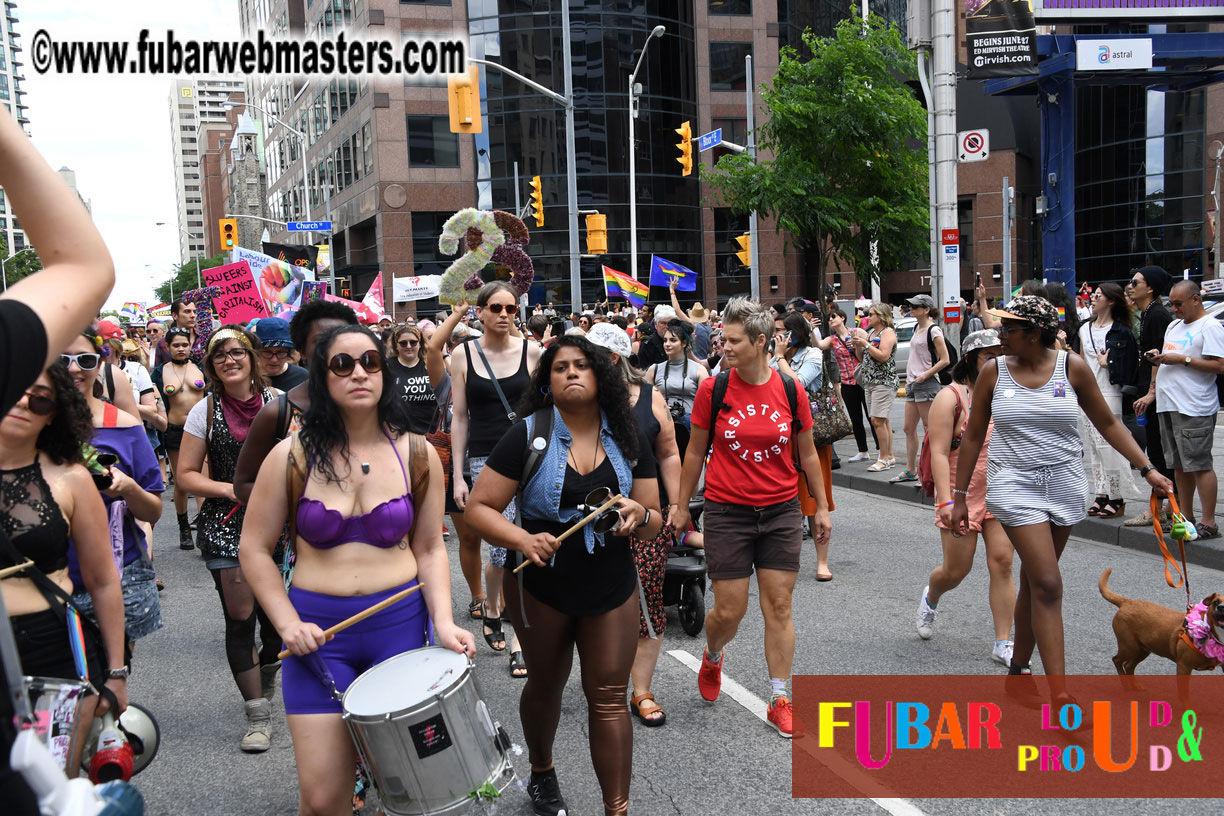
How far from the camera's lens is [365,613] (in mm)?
3098

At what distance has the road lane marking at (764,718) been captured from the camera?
395 centimetres

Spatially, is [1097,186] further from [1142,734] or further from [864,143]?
[1142,734]

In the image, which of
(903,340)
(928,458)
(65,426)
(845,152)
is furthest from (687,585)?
(903,340)

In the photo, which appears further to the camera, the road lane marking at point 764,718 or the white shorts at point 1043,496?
the white shorts at point 1043,496

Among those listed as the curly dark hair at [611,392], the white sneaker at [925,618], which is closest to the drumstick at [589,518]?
the curly dark hair at [611,392]

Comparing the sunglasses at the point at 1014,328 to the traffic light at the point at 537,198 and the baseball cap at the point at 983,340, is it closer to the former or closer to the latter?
the baseball cap at the point at 983,340

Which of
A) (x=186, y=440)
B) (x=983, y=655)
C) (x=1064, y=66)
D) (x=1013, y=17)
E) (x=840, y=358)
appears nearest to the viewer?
(x=186, y=440)

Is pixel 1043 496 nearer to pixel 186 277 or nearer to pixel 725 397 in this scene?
pixel 725 397

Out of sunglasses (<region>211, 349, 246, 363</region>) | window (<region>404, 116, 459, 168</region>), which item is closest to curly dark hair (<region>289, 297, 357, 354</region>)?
sunglasses (<region>211, 349, 246, 363</region>)

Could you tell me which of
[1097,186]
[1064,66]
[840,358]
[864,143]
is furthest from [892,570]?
[1097,186]

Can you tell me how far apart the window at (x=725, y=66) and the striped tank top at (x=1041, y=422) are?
48263 millimetres

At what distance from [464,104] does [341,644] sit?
1568 centimetres

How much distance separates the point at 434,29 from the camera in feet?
155

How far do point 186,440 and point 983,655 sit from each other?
14.4ft
